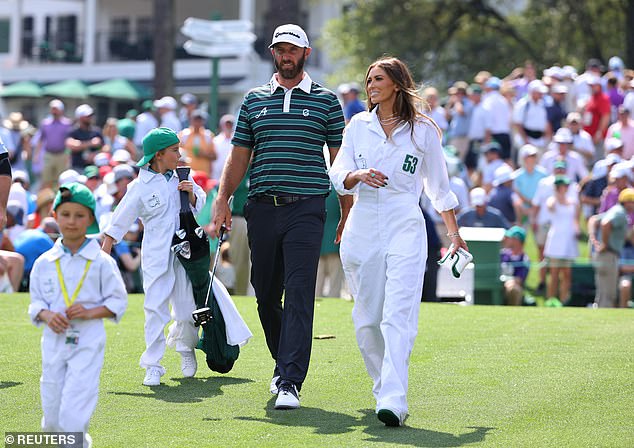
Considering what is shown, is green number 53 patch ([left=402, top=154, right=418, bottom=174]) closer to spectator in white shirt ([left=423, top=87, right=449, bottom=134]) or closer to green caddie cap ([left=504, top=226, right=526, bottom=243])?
green caddie cap ([left=504, top=226, right=526, bottom=243])

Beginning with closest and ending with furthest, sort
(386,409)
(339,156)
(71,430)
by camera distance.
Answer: (71,430), (386,409), (339,156)

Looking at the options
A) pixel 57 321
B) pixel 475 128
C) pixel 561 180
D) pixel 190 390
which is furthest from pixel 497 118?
pixel 57 321

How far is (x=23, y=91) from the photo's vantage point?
47.5m

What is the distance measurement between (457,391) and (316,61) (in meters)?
41.8

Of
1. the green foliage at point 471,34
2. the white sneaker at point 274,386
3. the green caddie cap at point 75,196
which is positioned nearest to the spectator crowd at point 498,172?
the white sneaker at point 274,386

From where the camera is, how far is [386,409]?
23.6ft

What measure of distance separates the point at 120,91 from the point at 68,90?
11.0 feet

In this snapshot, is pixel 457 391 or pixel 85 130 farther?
pixel 85 130

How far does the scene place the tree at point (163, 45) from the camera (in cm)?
2931

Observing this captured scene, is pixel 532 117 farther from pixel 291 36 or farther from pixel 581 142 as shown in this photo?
pixel 291 36

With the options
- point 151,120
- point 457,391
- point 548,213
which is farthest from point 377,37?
point 457,391

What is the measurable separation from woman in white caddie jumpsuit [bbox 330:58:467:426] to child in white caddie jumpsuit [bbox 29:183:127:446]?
171 centimetres

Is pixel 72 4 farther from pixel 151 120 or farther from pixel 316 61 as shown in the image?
pixel 151 120

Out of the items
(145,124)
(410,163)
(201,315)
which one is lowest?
(201,315)
